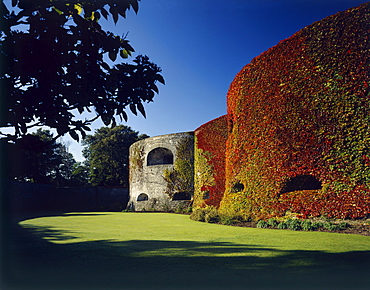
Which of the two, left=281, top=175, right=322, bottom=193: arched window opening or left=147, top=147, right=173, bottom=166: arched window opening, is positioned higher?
left=147, top=147, right=173, bottom=166: arched window opening

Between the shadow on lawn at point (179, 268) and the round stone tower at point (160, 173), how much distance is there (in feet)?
50.2

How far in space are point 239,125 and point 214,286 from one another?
8.61 m

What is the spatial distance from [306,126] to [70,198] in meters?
21.8

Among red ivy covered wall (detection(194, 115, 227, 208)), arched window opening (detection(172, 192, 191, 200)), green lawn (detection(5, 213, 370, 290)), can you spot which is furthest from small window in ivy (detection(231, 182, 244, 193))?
arched window opening (detection(172, 192, 191, 200))

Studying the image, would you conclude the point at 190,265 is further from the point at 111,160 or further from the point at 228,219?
the point at 111,160

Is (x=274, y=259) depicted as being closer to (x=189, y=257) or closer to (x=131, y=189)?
(x=189, y=257)

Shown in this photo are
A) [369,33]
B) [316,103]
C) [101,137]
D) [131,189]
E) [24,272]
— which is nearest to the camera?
[24,272]

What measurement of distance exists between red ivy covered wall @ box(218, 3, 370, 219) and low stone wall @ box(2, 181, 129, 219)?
15706 mm

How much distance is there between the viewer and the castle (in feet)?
24.7

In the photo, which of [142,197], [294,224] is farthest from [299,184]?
[142,197]

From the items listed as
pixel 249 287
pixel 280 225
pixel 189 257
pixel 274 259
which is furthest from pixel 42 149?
pixel 280 225

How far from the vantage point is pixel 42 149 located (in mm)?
3756

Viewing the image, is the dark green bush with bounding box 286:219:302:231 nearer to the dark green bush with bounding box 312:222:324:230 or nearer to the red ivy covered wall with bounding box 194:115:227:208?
the dark green bush with bounding box 312:222:324:230

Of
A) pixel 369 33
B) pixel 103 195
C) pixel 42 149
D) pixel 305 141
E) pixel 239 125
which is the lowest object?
pixel 103 195
